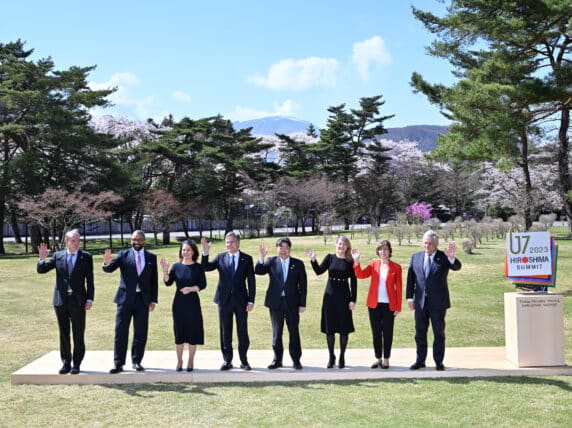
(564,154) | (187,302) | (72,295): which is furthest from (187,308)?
(564,154)

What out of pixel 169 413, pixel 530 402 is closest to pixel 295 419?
pixel 169 413

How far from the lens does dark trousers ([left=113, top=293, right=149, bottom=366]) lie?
6.18 meters

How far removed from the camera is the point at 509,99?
12.8m

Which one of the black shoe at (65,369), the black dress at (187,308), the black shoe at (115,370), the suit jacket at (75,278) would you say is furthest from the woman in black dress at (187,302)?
the black shoe at (65,369)

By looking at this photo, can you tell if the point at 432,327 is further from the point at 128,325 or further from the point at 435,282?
the point at 128,325

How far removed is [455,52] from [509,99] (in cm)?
482

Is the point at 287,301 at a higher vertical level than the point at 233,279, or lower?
lower

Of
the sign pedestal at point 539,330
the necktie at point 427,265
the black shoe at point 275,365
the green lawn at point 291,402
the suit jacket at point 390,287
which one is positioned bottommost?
the green lawn at point 291,402

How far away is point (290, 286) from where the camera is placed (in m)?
Answer: 6.33

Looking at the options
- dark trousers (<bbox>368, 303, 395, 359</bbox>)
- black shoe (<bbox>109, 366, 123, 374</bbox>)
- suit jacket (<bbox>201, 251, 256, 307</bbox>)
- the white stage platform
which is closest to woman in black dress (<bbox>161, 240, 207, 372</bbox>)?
suit jacket (<bbox>201, 251, 256, 307</bbox>)

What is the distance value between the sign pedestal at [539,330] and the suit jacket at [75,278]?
4866 mm

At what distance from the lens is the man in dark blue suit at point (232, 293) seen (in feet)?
20.7

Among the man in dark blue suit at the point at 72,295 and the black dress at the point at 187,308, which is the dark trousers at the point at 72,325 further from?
the black dress at the point at 187,308

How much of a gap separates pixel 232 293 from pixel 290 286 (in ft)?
2.17
